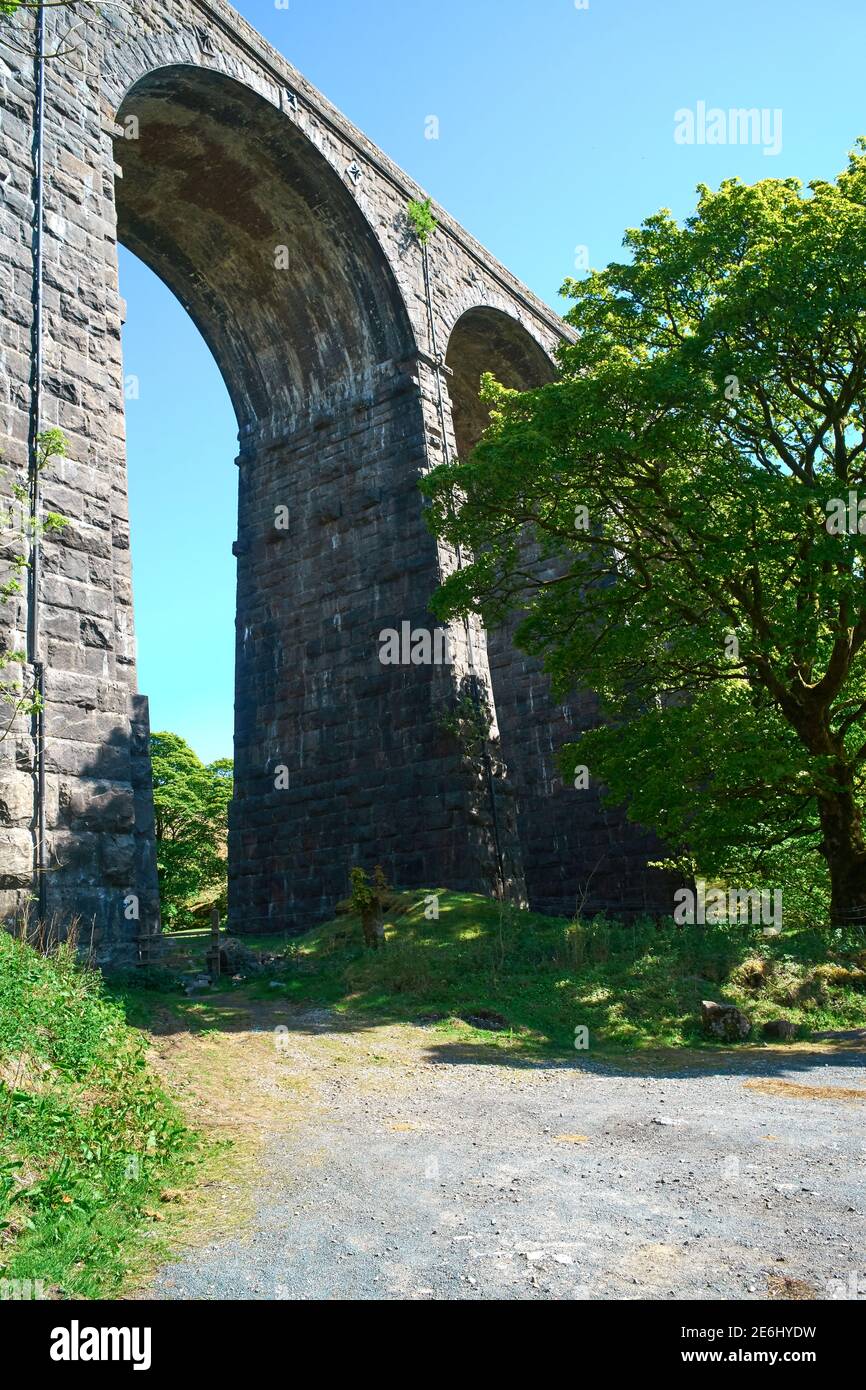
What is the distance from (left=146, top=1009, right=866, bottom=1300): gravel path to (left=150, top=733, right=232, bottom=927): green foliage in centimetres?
2293

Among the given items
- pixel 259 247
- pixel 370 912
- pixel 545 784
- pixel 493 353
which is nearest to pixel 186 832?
pixel 545 784

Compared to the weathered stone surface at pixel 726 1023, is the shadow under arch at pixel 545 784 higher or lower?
higher

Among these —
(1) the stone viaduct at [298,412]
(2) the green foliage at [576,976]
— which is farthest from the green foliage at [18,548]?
(2) the green foliage at [576,976]

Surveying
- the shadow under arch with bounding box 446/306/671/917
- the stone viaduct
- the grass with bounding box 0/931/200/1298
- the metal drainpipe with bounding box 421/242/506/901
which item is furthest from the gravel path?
the shadow under arch with bounding box 446/306/671/917

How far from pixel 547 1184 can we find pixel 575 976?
22.1ft

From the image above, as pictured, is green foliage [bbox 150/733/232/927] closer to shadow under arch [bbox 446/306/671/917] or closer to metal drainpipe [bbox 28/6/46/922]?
shadow under arch [bbox 446/306/671/917]

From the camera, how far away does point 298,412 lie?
18.5m

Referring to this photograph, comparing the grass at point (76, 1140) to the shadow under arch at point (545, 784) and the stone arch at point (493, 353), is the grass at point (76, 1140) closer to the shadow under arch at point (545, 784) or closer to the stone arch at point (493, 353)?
the shadow under arch at point (545, 784)

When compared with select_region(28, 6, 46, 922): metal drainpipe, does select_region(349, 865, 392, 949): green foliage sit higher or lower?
lower

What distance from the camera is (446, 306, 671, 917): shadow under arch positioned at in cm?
1906

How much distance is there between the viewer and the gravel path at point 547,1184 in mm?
3607

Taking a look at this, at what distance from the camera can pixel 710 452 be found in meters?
12.6

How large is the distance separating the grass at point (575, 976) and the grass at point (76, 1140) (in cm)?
405

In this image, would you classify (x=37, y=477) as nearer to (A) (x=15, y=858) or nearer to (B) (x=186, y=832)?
(A) (x=15, y=858)
